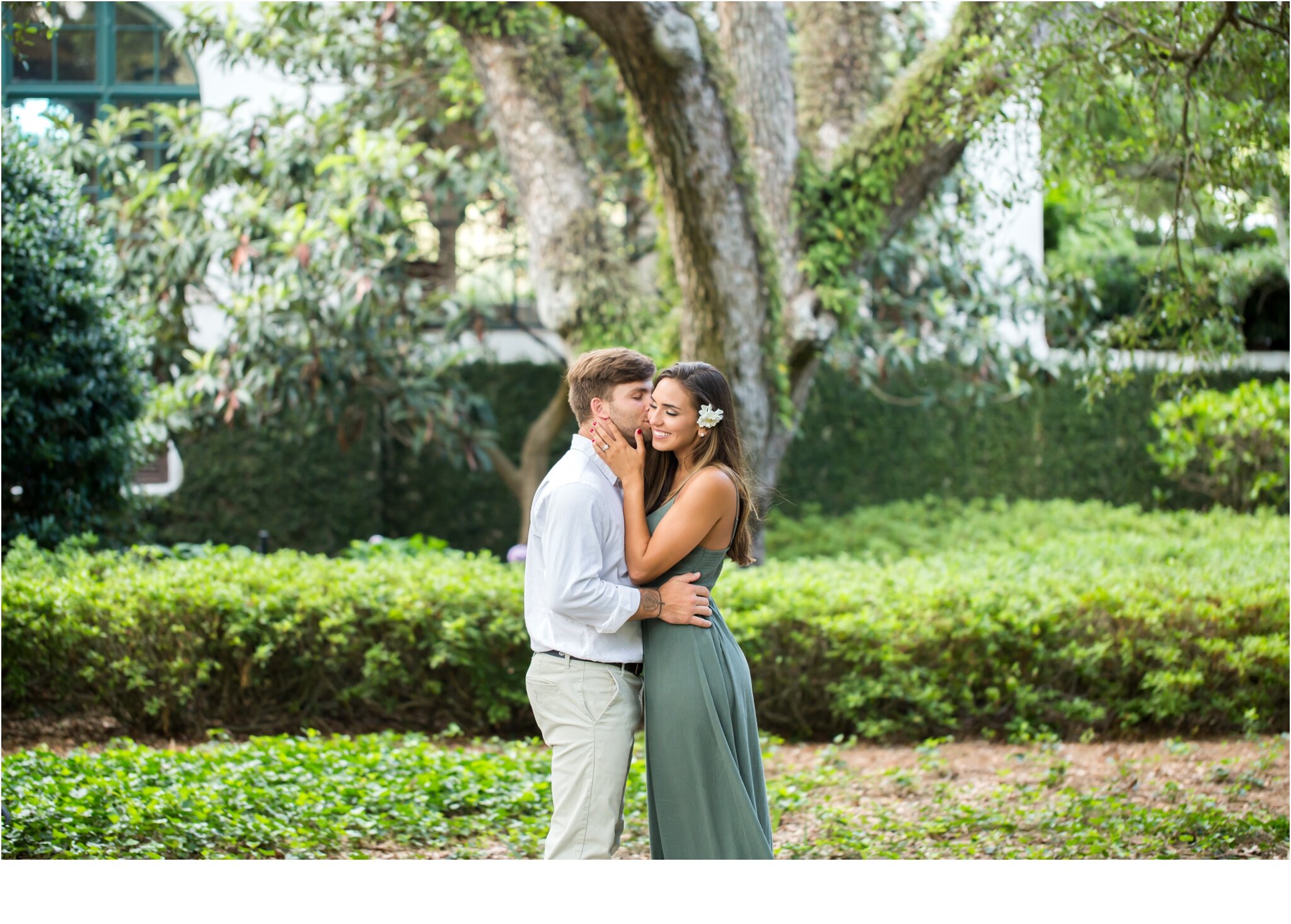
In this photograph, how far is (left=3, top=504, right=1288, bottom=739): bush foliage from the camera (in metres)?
5.88

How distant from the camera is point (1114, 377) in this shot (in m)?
5.69

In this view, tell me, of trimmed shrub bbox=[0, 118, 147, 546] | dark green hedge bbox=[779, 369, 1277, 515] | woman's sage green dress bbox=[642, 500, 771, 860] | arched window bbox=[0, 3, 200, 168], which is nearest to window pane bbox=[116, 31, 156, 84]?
arched window bbox=[0, 3, 200, 168]

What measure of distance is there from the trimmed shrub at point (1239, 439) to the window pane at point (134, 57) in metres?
10.3

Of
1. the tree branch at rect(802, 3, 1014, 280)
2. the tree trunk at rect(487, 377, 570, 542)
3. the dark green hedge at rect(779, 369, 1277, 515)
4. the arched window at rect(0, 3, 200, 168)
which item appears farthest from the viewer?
the dark green hedge at rect(779, 369, 1277, 515)

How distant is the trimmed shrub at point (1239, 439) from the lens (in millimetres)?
9805

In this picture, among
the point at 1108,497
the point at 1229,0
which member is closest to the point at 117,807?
the point at 1229,0

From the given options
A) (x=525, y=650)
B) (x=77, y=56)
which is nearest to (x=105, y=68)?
(x=77, y=56)

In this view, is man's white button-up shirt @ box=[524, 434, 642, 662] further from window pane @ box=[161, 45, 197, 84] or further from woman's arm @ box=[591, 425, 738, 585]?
window pane @ box=[161, 45, 197, 84]

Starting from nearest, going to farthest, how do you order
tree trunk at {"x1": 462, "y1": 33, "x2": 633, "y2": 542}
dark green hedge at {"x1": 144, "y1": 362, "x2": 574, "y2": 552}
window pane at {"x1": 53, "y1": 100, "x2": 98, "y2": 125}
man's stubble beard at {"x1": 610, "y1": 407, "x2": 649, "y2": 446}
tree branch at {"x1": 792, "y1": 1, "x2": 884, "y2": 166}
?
man's stubble beard at {"x1": 610, "y1": 407, "x2": 649, "y2": 446} < tree trunk at {"x1": 462, "y1": 33, "x2": 633, "y2": 542} < tree branch at {"x1": 792, "y1": 1, "x2": 884, "y2": 166} < dark green hedge at {"x1": 144, "y1": 362, "x2": 574, "y2": 552} < window pane at {"x1": 53, "y1": 100, "x2": 98, "y2": 125}

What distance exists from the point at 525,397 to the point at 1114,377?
733 cm

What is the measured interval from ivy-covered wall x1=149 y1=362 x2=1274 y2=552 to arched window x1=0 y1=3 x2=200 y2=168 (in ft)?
10.9

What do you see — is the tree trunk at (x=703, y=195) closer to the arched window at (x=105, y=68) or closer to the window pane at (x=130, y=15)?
the arched window at (x=105, y=68)

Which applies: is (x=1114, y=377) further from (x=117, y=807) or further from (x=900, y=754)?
(x=117, y=807)

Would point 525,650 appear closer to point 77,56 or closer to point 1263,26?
point 1263,26
